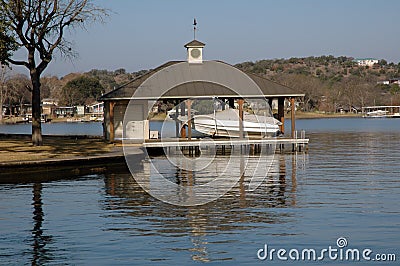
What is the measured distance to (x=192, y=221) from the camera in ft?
53.8

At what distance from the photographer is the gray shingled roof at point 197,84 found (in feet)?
116

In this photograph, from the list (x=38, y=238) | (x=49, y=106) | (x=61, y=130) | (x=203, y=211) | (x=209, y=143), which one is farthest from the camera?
(x=49, y=106)

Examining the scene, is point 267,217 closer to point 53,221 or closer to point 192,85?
point 53,221

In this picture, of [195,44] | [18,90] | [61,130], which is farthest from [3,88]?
[195,44]

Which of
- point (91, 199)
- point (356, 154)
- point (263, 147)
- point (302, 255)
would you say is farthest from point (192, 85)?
point (302, 255)

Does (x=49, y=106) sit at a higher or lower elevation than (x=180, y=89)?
higher

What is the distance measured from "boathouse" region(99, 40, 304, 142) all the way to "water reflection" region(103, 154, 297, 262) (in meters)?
10.7

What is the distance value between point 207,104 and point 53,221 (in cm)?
4523

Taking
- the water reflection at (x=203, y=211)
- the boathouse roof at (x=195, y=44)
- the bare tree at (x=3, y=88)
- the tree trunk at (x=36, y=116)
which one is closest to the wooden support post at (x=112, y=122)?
the tree trunk at (x=36, y=116)

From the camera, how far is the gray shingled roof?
35406mm

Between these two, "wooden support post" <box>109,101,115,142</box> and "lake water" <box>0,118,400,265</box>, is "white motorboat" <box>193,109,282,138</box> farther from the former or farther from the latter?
"lake water" <box>0,118,400,265</box>

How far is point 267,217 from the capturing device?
16766 millimetres

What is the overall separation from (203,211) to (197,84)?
1894 centimetres

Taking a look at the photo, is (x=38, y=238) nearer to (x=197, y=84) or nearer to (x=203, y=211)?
(x=203, y=211)
